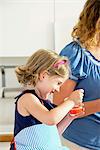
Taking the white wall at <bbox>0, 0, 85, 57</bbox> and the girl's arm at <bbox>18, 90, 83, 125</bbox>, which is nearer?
the girl's arm at <bbox>18, 90, 83, 125</bbox>

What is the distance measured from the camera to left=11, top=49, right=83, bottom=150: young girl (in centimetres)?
111

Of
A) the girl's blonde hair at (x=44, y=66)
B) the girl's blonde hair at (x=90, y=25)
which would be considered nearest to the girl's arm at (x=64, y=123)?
the girl's blonde hair at (x=44, y=66)

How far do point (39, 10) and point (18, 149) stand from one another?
1.82 metres

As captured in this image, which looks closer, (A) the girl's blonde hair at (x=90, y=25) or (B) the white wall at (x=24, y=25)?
(A) the girl's blonde hair at (x=90, y=25)

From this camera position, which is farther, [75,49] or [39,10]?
[39,10]

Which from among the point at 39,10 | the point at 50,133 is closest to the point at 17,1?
the point at 39,10

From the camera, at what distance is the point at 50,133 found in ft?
3.73

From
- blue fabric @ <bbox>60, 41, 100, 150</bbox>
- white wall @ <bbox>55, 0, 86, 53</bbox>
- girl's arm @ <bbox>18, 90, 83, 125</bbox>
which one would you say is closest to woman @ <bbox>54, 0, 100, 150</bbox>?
blue fabric @ <bbox>60, 41, 100, 150</bbox>

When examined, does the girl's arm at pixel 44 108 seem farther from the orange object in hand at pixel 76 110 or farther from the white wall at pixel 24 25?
the white wall at pixel 24 25

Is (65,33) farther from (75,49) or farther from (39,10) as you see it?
(75,49)

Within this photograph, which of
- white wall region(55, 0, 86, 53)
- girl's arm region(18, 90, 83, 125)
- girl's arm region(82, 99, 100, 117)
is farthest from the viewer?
white wall region(55, 0, 86, 53)

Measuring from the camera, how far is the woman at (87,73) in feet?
3.89

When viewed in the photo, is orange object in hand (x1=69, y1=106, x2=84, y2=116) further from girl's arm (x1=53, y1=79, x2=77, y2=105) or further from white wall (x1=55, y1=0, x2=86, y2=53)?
white wall (x1=55, y1=0, x2=86, y2=53)

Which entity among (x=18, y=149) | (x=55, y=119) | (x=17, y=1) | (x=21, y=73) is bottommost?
(x=18, y=149)
